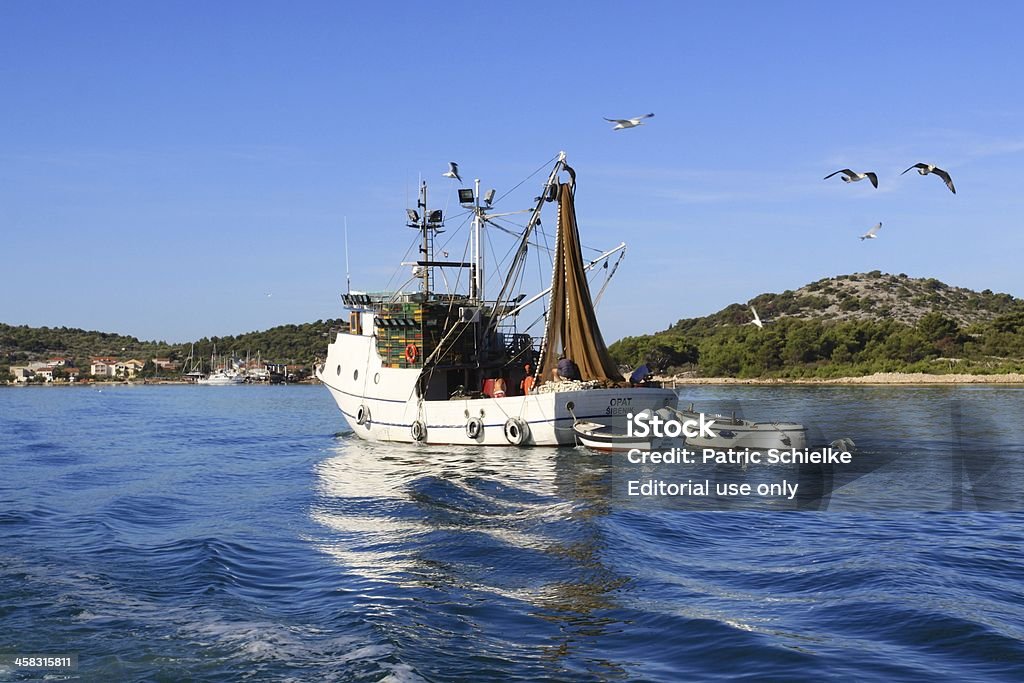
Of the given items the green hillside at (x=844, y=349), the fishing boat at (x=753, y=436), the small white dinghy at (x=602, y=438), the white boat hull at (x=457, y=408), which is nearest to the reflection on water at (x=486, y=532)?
the small white dinghy at (x=602, y=438)

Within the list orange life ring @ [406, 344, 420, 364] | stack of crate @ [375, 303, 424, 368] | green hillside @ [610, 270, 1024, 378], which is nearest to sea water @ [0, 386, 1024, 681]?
orange life ring @ [406, 344, 420, 364]

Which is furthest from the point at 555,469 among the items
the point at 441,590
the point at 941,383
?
the point at 941,383

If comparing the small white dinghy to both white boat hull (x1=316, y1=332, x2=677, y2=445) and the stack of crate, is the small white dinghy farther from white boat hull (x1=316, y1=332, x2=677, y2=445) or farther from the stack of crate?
the stack of crate

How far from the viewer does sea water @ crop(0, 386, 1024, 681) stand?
1284 centimetres

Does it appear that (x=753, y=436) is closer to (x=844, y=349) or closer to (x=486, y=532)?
(x=486, y=532)

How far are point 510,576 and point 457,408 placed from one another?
925 inches

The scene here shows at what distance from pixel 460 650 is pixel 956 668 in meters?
6.85

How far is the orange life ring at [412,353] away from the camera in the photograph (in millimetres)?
43250

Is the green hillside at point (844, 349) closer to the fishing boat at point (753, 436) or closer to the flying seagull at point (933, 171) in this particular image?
the fishing boat at point (753, 436)

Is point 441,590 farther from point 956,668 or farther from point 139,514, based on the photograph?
point 139,514

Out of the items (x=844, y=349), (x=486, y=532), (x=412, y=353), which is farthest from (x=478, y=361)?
(x=844, y=349)

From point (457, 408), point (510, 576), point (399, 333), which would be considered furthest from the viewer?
point (399, 333)

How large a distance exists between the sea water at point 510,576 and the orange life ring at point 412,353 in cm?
861

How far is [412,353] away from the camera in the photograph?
43.3 meters
